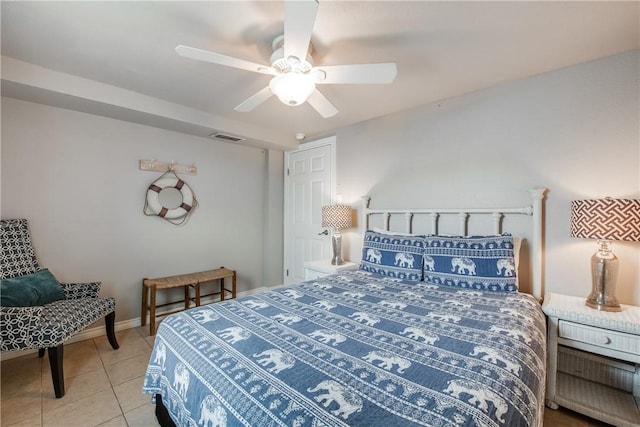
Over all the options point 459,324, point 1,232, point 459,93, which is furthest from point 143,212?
point 459,93

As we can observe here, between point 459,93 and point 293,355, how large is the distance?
8.41ft

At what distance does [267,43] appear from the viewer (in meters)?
1.75

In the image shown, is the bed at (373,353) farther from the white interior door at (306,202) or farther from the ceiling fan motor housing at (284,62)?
the white interior door at (306,202)

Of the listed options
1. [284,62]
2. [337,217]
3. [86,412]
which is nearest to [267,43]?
[284,62]

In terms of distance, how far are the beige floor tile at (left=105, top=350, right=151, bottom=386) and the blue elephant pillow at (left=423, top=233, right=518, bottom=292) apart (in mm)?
2427

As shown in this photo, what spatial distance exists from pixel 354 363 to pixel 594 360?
202cm

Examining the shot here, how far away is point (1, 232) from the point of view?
2.17m

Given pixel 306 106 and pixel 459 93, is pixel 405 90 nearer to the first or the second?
pixel 459 93

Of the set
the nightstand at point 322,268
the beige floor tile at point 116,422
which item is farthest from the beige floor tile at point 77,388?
the nightstand at point 322,268

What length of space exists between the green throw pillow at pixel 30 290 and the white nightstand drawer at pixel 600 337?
3742mm

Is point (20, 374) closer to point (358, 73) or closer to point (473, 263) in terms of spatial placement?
point (358, 73)

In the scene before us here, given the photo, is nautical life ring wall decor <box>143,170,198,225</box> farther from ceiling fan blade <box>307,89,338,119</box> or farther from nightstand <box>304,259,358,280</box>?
ceiling fan blade <box>307,89,338,119</box>

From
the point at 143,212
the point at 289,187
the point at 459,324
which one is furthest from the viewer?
the point at 289,187

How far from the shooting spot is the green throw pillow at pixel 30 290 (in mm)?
1976
